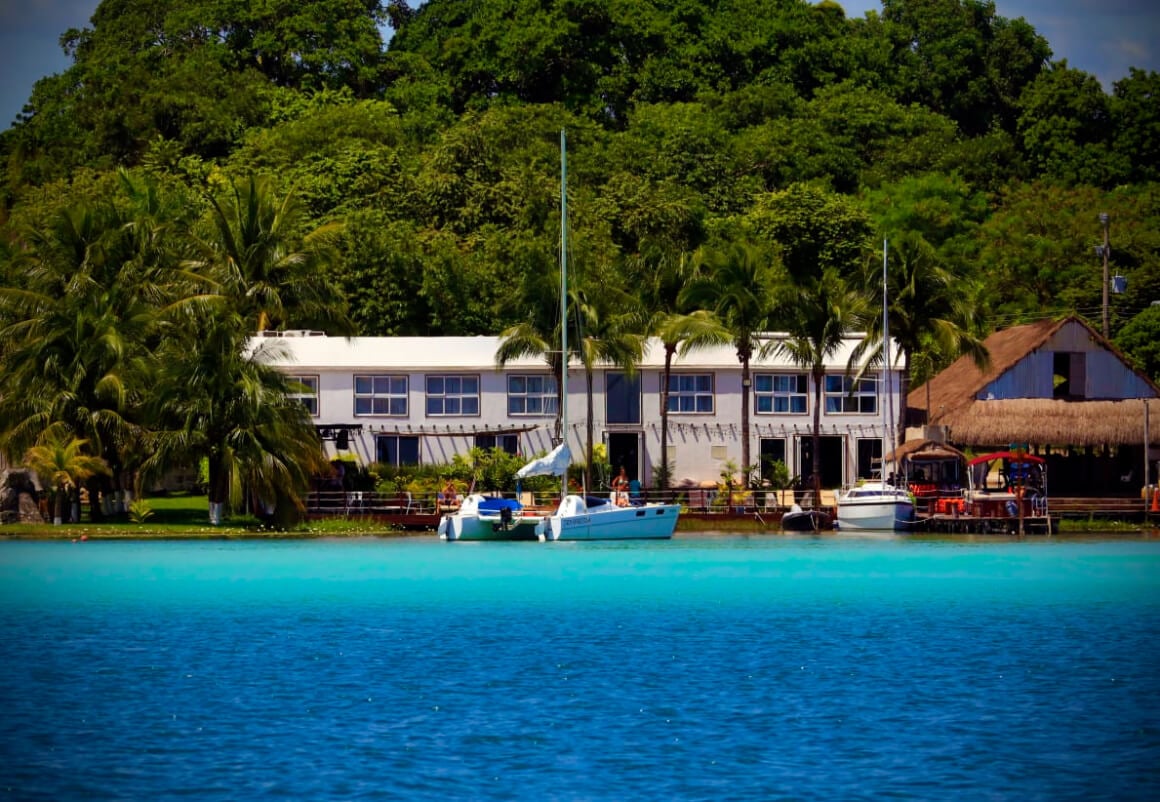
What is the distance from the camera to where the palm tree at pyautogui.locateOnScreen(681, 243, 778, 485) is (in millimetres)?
59000

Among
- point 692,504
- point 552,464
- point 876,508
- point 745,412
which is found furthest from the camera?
point 745,412

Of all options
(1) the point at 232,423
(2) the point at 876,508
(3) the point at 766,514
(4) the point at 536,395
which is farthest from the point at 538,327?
(2) the point at 876,508

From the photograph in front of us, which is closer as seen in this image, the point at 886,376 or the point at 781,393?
the point at 886,376

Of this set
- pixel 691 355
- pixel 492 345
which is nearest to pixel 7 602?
pixel 492 345

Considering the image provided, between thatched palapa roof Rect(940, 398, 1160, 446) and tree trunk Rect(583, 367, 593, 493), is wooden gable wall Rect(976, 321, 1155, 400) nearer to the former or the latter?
thatched palapa roof Rect(940, 398, 1160, 446)

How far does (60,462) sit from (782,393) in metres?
26.2

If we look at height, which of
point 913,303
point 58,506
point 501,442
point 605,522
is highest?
point 913,303

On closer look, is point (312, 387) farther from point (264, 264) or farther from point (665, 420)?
point (665, 420)

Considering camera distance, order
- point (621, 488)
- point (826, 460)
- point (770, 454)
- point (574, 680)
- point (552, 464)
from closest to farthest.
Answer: point (574, 680) < point (552, 464) < point (621, 488) < point (770, 454) < point (826, 460)

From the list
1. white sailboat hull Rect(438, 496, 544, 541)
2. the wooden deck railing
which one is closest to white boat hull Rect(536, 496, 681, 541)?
white sailboat hull Rect(438, 496, 544, 541)

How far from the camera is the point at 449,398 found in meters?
61.5

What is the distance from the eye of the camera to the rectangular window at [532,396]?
61719 mm

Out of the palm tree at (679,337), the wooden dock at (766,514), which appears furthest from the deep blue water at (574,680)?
the palm tree at (679,337)

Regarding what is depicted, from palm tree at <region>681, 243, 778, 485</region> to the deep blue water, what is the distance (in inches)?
584
